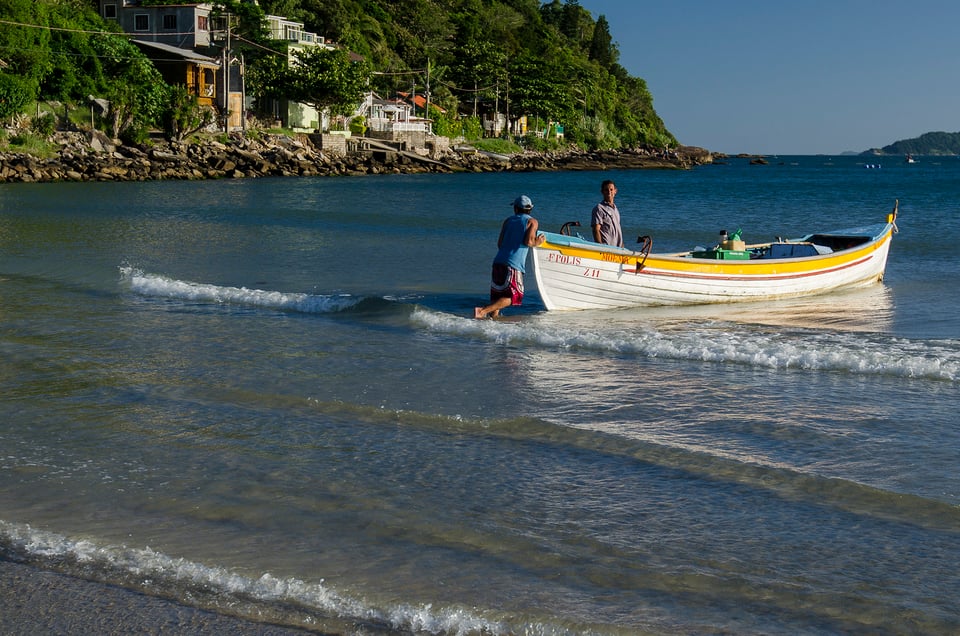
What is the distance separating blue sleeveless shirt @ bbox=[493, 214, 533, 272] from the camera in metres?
13.3

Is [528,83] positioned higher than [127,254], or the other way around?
[528,83]

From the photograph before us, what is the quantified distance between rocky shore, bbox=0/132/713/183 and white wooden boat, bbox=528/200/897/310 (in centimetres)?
4151

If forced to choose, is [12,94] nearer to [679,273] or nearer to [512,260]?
[512,260]

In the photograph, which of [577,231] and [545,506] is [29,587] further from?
[577,231]

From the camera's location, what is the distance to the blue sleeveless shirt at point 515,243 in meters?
13.3

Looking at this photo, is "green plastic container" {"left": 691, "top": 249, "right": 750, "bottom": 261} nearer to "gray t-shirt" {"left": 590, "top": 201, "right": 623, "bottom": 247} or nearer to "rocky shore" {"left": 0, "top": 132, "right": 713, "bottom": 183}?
"gray t-shirt" {"left": 590, "top": 201, "right": 623, "bottom": 247}

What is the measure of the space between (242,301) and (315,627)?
1074 cm

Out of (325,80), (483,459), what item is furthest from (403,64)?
(483,459)

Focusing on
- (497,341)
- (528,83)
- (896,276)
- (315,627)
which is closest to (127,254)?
(497,341)

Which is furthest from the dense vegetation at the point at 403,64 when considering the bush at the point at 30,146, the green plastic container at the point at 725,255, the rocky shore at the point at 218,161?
the green plastic container at the point at 725,255

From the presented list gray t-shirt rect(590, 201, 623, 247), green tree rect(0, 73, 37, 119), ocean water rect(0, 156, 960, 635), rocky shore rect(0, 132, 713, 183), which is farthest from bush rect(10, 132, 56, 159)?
gray t-shirt rect(590, 201, 623, 247)

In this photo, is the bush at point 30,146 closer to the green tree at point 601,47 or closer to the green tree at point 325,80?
the green tree at point 325,80

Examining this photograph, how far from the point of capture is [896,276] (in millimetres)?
21766

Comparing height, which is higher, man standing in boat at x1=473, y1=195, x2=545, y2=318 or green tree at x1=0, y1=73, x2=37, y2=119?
green tree at x1=0, y1=73, x2=37, y2=119
